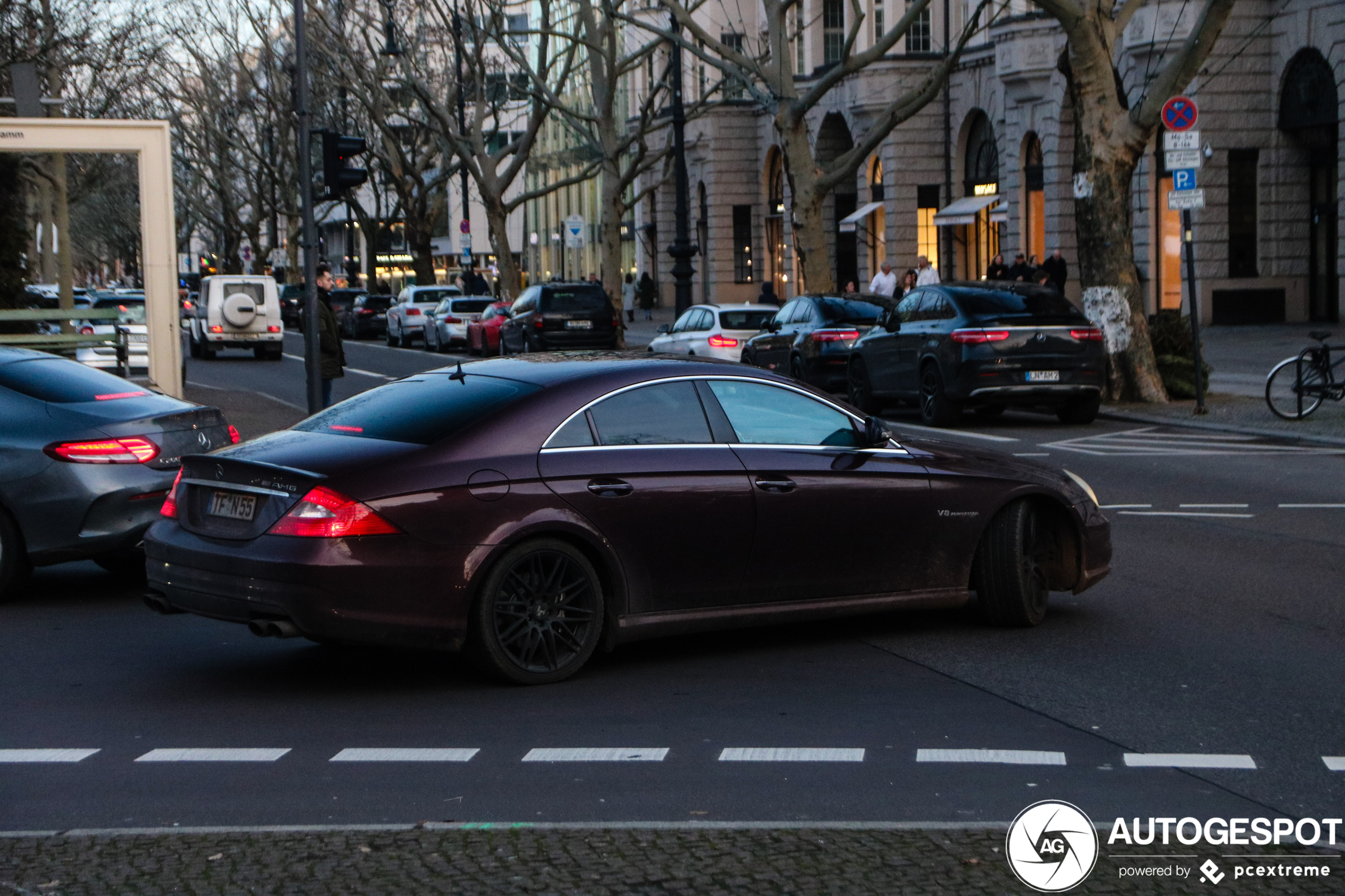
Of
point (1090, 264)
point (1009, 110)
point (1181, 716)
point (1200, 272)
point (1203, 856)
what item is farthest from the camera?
point (1009, 110)

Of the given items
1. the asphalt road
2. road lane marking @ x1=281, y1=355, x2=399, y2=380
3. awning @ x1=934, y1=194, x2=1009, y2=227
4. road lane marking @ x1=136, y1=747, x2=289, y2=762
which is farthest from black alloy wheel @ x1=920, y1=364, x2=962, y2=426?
awning @ x1=934, y1=194, x2=1009, y2=227

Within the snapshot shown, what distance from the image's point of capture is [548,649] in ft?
24.2

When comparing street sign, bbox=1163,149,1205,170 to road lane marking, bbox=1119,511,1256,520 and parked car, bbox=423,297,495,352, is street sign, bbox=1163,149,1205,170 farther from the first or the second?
parked car, bbox=423,297,495,352

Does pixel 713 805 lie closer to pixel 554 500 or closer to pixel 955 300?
pixel 554 500

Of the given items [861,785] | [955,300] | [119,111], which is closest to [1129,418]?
[955,300]

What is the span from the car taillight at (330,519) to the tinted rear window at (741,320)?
20.3 metres

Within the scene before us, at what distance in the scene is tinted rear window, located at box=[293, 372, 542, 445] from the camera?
7.45 metres

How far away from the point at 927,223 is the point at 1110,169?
1150 inches

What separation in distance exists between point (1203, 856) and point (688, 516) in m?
3.13

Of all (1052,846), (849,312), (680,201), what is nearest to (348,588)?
(1052,846)

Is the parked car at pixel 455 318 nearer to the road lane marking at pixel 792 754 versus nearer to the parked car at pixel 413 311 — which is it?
the parked car at pixel 413 311

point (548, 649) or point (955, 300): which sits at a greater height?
point (955, 300)

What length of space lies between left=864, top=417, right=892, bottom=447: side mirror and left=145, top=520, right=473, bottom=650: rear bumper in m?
2.09

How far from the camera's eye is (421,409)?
25.2 feet
